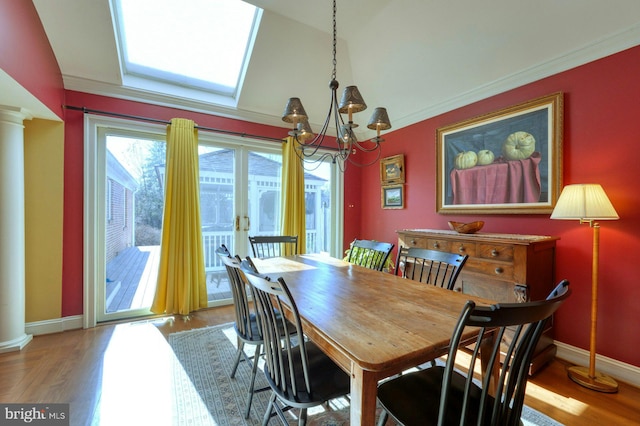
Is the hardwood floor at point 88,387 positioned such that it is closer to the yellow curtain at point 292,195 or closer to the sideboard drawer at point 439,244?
the sideboard drawer at point 439,244

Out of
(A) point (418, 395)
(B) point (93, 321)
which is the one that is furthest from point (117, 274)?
(A) point (418, 395)

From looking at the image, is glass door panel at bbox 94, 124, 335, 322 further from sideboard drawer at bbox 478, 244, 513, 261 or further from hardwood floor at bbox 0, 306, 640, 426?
sideboard drawer at bbox 478, 244, 513, 261

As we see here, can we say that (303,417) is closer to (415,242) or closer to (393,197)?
(415,242)

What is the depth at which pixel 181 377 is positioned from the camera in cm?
197

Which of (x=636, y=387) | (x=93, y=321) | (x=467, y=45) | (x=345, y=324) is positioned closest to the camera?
(x=345, y=324)

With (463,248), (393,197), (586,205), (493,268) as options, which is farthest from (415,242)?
(586,205)

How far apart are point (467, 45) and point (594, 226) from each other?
1828 millimetres

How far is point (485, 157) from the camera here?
270 cm

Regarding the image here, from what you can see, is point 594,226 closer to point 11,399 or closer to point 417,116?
point 417,116

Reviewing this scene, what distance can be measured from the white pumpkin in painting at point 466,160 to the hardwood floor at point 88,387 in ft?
6.10

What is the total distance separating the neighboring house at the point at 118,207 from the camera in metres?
2.96

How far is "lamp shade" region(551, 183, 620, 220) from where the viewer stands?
178 cm

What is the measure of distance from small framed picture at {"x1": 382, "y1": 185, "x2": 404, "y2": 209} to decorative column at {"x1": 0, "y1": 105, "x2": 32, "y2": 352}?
3870mm

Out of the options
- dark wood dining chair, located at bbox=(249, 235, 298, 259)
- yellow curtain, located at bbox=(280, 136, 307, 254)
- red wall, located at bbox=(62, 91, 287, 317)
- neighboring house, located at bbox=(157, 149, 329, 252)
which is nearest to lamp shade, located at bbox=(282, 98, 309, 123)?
dark wood dining chair, located at bbox=(249, 235, 298, 259)
